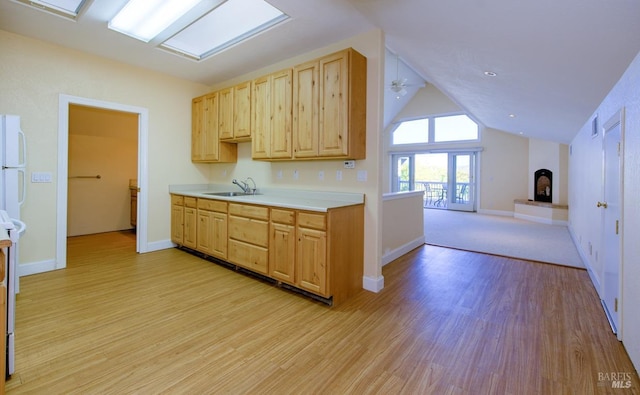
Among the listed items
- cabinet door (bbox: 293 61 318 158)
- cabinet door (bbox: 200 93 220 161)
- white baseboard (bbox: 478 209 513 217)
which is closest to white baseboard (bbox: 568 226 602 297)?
cabinet door (bbox: 293 61 318 158)

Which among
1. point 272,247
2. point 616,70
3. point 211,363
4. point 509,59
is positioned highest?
point 509,59

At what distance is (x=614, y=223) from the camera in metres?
2.31

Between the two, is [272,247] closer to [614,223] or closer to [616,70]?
[614,223]

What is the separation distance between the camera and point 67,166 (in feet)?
12.3

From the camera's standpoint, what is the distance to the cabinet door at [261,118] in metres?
3.58

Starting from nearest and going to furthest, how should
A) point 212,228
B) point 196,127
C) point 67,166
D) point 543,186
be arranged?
point 67,166
point 212,228
point 196,127
point 543,186

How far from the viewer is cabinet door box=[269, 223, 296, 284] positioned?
9.46 ft

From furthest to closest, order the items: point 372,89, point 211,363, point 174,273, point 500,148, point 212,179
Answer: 1. point 500,148
2. point 212,179
3. point 174,273
4. point 372,89
5. point 211,363

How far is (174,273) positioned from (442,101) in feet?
32.8

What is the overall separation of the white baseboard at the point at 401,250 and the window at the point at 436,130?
6383 mm

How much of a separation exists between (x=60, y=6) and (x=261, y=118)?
2.12 m

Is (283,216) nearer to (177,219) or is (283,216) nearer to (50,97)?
(177,219)

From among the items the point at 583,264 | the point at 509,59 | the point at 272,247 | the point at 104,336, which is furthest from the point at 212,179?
the point at 583,264

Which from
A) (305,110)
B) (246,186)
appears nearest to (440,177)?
(246,186)
